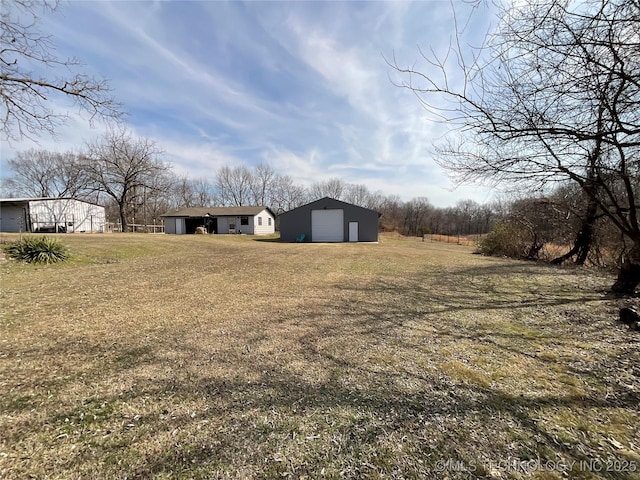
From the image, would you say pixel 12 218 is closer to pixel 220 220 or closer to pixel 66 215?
pixel 66 215

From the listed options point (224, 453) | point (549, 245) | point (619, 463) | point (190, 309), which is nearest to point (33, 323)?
point (190, 309)

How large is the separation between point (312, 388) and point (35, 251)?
1110cm

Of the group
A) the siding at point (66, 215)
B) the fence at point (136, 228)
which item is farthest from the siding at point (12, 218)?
the fence at point (136, 228)

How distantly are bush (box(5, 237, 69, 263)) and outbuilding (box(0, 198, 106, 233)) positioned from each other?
58.1 feet

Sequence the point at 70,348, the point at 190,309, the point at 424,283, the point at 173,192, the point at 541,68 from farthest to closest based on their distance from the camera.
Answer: the point at 173,192 → the point at 424,283 → the point at 190,309 → the point at 70,348 → the point at 541,68

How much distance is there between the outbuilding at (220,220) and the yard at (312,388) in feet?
84.3

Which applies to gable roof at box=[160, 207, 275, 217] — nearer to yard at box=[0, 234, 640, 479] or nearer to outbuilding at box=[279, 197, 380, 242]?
outbuilding at box=[279, 197, 380, 242]

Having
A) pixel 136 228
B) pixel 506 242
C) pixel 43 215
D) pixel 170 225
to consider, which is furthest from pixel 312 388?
pixel 136 228

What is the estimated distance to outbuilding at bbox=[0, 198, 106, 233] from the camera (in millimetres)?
22000

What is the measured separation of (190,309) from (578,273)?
12.0 metres

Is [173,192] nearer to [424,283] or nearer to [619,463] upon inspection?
[424,283]

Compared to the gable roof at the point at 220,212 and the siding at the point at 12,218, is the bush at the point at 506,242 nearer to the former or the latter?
the gable roof at the point at 220,212

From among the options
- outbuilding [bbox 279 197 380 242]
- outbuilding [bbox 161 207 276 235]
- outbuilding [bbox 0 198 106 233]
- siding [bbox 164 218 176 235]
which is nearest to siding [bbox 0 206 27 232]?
outbuilding [bbox 0 198 106 233]

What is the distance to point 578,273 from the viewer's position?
373 inches
